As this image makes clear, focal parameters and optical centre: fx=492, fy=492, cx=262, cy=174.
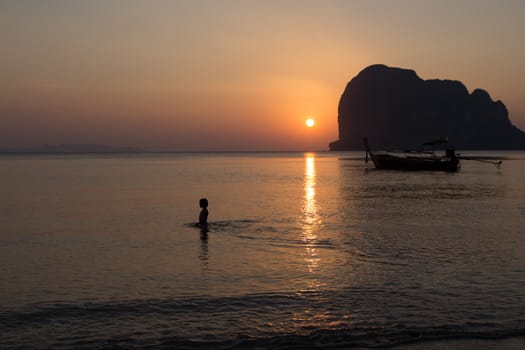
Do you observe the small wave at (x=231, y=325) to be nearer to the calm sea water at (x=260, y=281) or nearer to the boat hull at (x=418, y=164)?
the calm sea water at (x=260, y=281)

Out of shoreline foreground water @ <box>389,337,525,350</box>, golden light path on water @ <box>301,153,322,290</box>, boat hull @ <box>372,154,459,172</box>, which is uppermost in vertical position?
boat hull @ <box>372,154,459,172</box>

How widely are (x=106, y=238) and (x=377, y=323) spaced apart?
1335cm

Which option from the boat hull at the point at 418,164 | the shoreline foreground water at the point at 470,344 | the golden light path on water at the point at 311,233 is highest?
the boat hull at the point at 418,164

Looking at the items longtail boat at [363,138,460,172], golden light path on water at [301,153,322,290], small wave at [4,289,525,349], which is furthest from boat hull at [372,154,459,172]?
small wave at [4,289,525,349]

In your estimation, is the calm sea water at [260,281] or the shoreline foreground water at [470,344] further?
the calm sea water at [260,281]

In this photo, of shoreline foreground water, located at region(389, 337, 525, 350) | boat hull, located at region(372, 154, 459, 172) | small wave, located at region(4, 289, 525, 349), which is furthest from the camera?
boat hull, located at region(372, 154, 459, 172)

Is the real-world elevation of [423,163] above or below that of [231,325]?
above

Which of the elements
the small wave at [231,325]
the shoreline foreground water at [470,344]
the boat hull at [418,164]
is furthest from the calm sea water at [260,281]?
the boat hull at [418,164]

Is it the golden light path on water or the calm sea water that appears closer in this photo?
the calm sea water

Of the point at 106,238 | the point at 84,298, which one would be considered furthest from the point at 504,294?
the point at 106,238

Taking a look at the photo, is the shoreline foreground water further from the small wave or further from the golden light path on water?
the golden light path on water

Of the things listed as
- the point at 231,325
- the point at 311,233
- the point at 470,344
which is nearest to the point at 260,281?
the point at 231,325

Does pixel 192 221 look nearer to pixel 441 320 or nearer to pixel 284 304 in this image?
pixel 284 304

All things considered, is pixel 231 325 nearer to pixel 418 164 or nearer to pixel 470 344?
pixel 470 344
